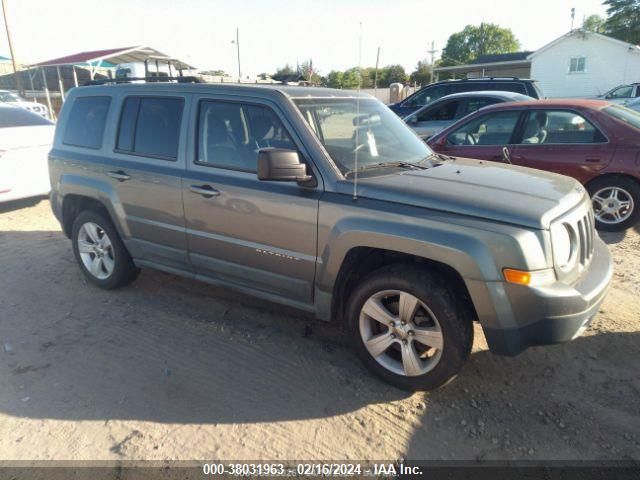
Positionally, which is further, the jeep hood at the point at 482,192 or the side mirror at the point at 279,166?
the side mirror at the point at 279,166

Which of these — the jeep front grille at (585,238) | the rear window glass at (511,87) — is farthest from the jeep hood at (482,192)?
the rear window glass at (511,87)

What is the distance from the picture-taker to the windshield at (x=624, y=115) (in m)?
5.98

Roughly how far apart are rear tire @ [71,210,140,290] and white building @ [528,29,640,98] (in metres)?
34.9

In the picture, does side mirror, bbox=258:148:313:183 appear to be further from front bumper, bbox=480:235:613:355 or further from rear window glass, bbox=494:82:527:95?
rear window glass, bbox=494:82:527:95

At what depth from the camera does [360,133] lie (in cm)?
372

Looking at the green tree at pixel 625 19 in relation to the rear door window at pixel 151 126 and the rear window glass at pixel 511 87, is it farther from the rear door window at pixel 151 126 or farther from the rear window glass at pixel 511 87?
the rear door window at pixel 151 126

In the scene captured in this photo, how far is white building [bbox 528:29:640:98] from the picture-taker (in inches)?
1214

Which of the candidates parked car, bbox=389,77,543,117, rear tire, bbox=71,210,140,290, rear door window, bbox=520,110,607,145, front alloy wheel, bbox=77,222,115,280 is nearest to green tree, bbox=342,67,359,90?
parked car, bbox=389,77,543,117

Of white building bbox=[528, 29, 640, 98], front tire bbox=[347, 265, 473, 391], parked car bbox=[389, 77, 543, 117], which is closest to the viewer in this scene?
front tire bbox=[347, 265, 473, 391]

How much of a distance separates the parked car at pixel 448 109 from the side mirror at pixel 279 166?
666cm

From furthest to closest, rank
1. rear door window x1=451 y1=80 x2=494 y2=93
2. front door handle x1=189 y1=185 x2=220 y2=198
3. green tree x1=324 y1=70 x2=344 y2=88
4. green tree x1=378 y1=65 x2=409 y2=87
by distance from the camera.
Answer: green tree x1=378 y1=65 x2=409 y2=87
rear door window x1=451 y1=80 x2=494 y2=93
green tree x1=324 y1=70 x2=344 y2=88
front door handle x1=189 y1=185 x2=220 y2=198

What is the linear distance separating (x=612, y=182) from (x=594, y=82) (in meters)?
31.5

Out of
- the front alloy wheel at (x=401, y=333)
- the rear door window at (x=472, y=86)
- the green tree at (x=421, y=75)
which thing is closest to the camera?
the front alloy wheel at (x=401, y=333)

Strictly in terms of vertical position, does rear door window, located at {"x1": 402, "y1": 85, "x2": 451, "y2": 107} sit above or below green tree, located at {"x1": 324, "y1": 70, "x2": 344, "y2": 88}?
below
